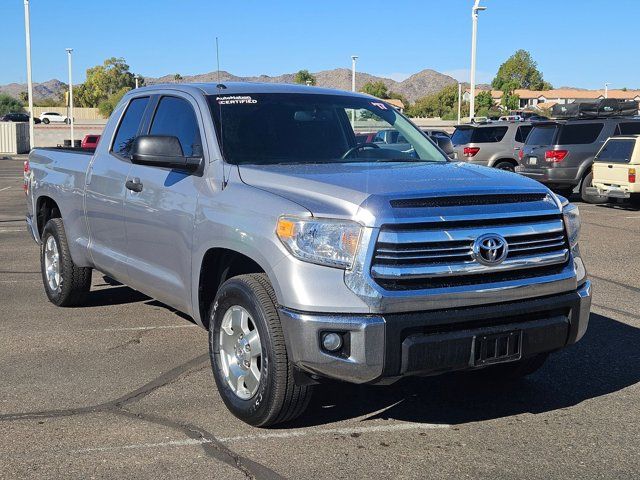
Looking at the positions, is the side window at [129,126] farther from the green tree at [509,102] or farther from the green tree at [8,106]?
the green tree at [8,106]

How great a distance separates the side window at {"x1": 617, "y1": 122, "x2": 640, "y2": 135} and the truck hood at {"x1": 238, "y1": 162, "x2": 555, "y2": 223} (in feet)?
49.6

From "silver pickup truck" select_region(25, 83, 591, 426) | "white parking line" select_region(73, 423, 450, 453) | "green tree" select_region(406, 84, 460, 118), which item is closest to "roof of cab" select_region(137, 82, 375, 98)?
"silver pickup truck" select_region(25, 83, 591, 426)

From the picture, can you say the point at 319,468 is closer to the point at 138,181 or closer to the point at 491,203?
the point at 491,203

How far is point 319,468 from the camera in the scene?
13.1 feet

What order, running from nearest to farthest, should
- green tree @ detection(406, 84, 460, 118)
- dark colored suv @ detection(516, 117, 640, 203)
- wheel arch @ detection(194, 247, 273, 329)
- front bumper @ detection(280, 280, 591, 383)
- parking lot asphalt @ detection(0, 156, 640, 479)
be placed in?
1. front bumper @ detection(280, 280, 591, 383)
2. parking lot asphalt @ detection(0, 156, 640, 479)
3. wheel arch @ detection(194, 247, 273, 329)
4. dark colored suv @ detection(516, 117, 640, 203)
5. green tree @ detection(406, 84, 460, 118)

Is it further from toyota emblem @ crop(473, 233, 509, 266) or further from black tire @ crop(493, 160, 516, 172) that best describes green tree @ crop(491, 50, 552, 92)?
toyota emblem @ crop(473, 233, 509, 266)

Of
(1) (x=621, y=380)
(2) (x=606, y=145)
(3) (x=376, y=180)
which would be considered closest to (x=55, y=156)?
(3) (x=376, y=180)

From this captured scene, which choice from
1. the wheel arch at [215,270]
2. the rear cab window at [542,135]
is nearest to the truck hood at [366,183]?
the wheel arch at [215,270]

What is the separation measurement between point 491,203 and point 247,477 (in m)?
1.87

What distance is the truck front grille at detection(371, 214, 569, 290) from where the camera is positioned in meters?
3.95

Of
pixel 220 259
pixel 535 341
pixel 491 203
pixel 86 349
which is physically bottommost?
pixel 86 349

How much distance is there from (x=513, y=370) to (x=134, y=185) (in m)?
2.90

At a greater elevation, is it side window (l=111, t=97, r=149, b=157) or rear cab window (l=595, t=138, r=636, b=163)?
side window (l=111, t=97, r=149, b=157)

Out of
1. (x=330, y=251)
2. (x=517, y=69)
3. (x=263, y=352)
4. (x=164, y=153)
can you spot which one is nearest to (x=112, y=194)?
Answer: (x=164, y=153)
